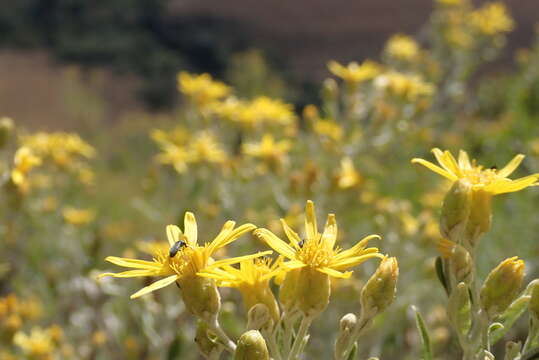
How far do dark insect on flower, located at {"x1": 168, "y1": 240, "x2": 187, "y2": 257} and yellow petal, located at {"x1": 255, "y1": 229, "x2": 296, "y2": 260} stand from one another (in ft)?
0.70

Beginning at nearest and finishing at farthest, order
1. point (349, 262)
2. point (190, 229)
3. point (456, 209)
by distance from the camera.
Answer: point (349, 262) → point (456, 209) → point (190, 229)

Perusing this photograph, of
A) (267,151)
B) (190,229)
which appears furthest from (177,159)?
(190,229)

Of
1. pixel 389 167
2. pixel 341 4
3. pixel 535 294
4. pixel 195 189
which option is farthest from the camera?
pixel 341 4

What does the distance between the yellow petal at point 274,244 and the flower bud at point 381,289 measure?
0.79 feet

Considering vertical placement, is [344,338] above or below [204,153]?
below

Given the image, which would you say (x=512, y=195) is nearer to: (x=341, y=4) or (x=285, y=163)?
(x=285, y=163)

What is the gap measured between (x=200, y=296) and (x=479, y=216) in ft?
2.88

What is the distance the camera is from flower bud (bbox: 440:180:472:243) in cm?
175

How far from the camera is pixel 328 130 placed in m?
4.18

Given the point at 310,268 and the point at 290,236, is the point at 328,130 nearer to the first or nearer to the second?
the point at 290,236

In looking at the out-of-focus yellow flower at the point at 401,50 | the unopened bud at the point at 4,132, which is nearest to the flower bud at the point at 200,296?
the unopened bud at the point at 4,132

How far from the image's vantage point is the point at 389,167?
6289mm

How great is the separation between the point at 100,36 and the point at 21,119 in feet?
16.8

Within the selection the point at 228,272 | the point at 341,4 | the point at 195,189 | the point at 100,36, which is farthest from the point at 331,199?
the point at 100,36
